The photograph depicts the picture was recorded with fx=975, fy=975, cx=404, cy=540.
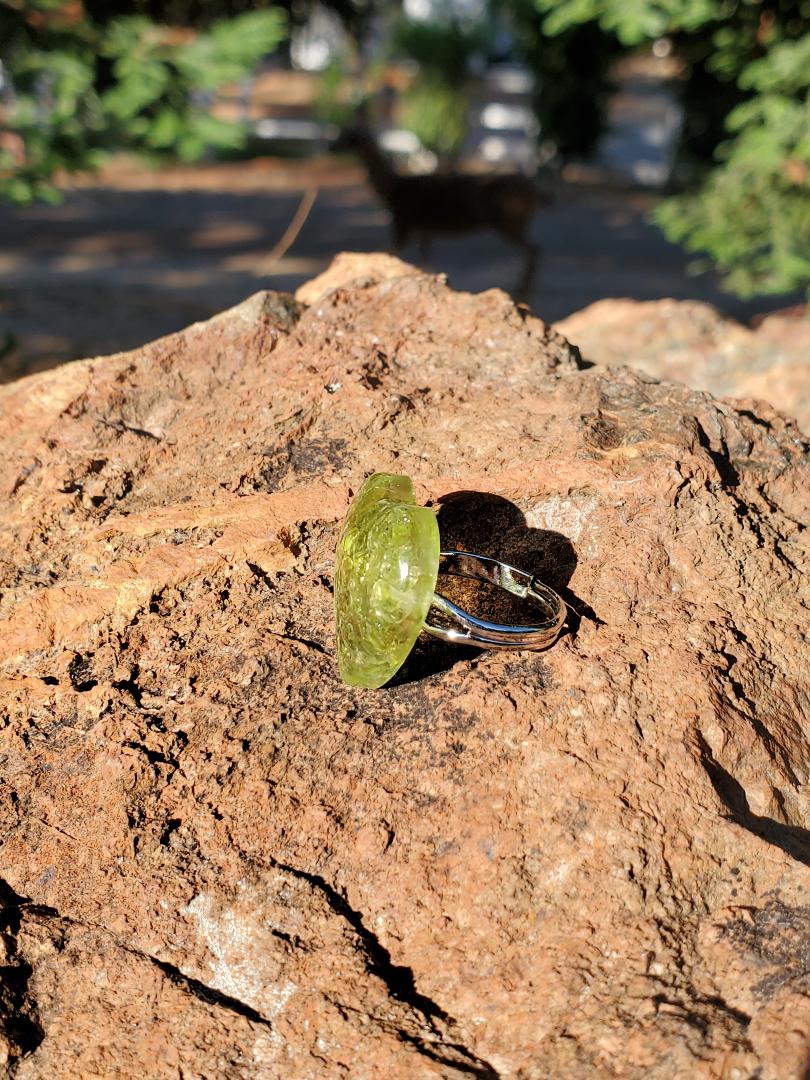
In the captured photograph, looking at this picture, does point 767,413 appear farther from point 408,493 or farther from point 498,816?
point 498,816

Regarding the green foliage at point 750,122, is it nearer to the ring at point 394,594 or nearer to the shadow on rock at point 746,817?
the ring at point 394,594

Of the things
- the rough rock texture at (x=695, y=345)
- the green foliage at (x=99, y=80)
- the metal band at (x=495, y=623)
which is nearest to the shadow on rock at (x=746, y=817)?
the metal band at (x=495, y=623)

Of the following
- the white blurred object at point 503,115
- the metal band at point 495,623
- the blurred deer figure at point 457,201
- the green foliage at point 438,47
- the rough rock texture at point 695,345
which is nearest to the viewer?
the metal band at point 495,623

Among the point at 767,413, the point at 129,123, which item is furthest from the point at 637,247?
the point at 767,413

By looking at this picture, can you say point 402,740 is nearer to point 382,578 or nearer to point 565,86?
point 382,578

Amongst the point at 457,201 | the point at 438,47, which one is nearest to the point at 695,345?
the point at 457,201

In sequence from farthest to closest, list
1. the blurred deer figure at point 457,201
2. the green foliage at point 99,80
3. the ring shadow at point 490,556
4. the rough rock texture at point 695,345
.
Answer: the blurred deer figure at point 457,201 < the green foliage at point 99,80 < the rough rock texture at point 695,345 < the ring shadow at point 490,556
